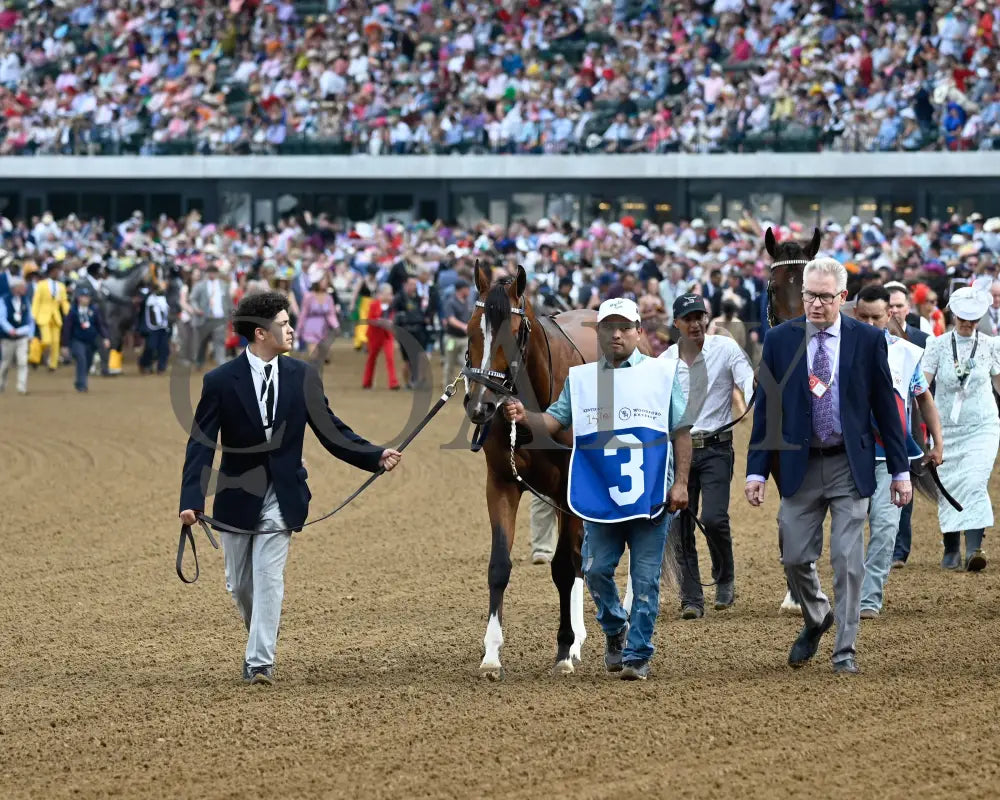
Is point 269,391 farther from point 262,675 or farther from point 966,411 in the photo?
point 966,411

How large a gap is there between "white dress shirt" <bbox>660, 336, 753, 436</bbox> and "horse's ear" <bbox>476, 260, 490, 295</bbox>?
1555 millimetres


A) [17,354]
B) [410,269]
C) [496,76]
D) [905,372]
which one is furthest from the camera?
[496,76]

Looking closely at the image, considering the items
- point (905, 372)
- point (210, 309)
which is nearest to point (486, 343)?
point (905, 372)

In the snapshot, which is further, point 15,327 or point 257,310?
point 15,327

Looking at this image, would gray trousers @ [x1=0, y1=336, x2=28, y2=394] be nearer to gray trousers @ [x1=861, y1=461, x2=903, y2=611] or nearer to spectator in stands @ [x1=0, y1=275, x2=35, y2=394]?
spectator in stands @ [x1=0, y1=275, x2=35, y2=394]

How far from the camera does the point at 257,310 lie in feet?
21.9

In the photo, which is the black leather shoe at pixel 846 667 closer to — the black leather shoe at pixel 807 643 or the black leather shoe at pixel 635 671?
the black leather shoe at pixel 807 643

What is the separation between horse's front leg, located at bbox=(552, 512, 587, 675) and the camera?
22.7 feet

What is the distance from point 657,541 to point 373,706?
54.5 inches

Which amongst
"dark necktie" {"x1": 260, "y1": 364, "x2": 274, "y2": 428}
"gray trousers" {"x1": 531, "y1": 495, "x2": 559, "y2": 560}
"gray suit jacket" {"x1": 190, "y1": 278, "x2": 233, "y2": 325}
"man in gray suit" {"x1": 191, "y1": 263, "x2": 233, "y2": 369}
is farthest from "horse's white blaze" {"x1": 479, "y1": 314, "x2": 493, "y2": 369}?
"gray suit jacket" {"x1": 190, "y1": 278, "x2": 233, "y2": 325}

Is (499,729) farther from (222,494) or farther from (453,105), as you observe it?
(453,105)

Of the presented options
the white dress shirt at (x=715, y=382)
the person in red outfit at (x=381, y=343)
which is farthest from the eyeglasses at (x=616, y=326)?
the person in red outfit at (x=381, y=343)

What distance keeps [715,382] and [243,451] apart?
2876mm

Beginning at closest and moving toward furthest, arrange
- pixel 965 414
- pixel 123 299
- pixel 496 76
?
pixel 965 414, pixel 123 299, pixel 496 76
